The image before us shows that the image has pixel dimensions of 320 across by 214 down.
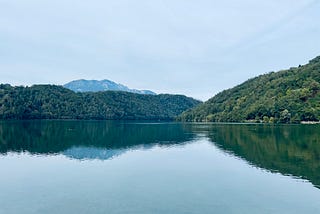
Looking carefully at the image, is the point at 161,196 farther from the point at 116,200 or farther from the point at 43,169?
the point at 43,169

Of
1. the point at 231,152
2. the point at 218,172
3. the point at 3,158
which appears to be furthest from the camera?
the point at 231,152

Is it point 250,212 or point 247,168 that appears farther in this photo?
point 247,168

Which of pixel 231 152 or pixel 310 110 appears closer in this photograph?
pixel 231 152

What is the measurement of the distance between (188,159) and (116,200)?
93.7 feet

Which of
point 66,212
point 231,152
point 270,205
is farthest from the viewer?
point 231,152

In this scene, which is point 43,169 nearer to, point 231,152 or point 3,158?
point 3,158

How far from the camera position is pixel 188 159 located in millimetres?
58125

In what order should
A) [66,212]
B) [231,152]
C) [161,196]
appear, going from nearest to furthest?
[66,212], [161,196], [231,152]

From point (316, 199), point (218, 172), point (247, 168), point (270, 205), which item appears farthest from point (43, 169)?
point (316, 199)

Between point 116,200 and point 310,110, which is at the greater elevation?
point 310,110

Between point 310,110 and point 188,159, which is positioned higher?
point 310,110

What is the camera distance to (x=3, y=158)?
57875mm

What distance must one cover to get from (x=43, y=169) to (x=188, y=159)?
24.1 metres

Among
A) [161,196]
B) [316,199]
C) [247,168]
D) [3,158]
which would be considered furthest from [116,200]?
[3,158]
